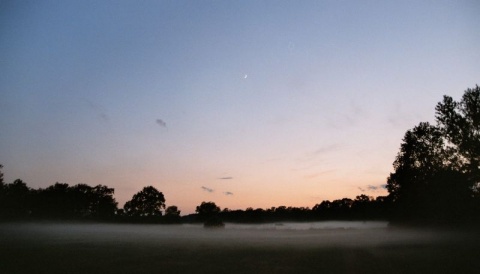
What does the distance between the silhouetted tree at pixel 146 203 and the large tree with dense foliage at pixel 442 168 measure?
137 m

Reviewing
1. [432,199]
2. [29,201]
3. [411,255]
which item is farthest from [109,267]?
[29,201]

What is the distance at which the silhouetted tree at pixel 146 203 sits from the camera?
171m

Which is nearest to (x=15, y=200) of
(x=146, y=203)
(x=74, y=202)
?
(x=74, y=202)

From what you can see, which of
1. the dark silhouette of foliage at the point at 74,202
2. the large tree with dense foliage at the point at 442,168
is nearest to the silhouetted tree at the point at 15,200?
the dark silhouette of foliage at the point at 74,202

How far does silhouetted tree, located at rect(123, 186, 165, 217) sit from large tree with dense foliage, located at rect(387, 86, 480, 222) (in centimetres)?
13682

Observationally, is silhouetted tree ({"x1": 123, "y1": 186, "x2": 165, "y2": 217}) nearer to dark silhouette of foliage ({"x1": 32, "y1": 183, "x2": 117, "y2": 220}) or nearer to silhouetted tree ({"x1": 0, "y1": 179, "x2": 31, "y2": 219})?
dark silhouette of foliage ({"x1": 32, "y1": 183, "x2": 117, "y2": 220})

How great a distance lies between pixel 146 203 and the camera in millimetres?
172000

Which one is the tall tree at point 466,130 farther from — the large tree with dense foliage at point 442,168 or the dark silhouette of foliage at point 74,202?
the dark silhouette of foliage at point 74,202

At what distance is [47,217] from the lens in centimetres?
13188

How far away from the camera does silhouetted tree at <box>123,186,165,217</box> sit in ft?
561

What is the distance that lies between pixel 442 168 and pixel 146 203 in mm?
152819

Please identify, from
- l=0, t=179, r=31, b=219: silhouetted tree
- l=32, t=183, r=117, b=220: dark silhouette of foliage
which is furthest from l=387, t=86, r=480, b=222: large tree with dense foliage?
l=32, t=183, r=117, b=220: dark silhouette of foliage

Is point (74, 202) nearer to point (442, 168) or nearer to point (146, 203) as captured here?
point (146, 203)

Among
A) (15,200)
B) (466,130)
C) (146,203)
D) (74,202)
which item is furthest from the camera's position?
(146,203)
